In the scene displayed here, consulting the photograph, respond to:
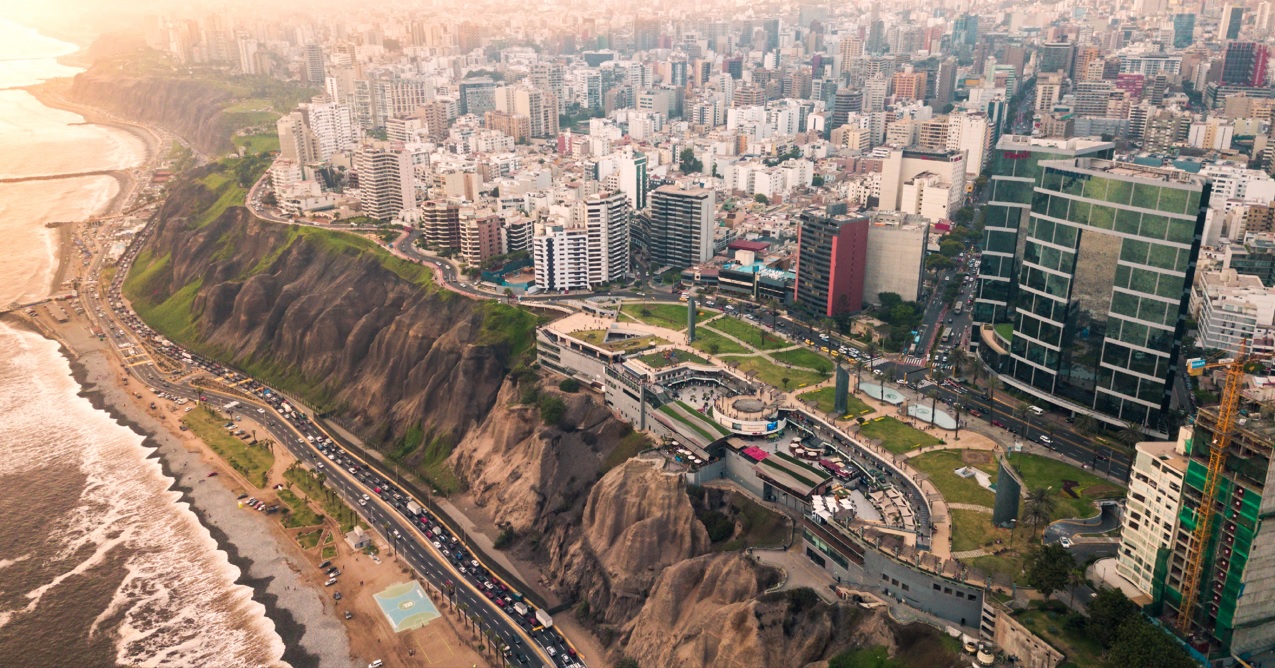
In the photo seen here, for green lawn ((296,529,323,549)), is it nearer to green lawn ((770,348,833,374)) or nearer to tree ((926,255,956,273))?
green lawn ((770,348,833,374))

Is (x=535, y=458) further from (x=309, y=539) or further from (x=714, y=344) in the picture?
(x=714, y=344)

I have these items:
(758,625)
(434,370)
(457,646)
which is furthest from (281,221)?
(758,625)

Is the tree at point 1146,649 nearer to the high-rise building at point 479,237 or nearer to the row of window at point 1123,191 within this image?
the row of window at point 1123,191

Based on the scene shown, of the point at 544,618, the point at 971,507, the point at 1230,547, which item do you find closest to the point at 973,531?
the point at 971,507

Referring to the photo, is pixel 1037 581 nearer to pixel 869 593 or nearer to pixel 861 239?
pixel 869 593

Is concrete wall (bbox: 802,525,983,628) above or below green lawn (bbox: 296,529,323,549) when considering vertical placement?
above

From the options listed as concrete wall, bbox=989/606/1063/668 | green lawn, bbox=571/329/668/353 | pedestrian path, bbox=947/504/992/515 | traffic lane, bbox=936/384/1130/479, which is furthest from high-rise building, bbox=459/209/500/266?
concrete wall, bbox=989/606/1063/668
